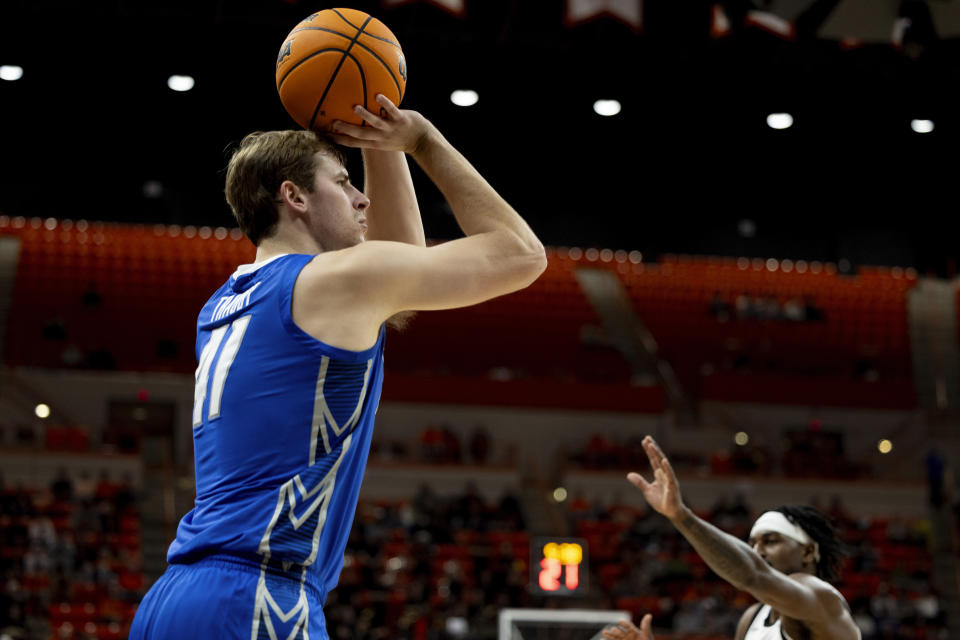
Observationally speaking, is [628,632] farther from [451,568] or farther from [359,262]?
[451,568]

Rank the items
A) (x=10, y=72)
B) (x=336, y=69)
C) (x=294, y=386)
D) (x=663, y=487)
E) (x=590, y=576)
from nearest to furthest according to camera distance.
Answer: (x=294, y=386) → (x=336, y=69) → (x=663, y=487) → (x=10, y=72) → (x=590, y=576)

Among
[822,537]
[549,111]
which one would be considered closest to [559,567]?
[549,111]

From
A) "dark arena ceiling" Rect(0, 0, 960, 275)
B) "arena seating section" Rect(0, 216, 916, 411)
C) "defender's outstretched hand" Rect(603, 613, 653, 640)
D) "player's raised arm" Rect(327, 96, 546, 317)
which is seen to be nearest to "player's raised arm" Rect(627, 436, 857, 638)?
"defender's outstretched hand" Rect(603, 613, 653, 640)

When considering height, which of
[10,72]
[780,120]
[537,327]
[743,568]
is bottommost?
[743,568]

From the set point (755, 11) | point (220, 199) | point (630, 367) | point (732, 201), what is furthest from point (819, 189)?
point (220, 199)

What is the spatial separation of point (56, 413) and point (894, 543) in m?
14.9

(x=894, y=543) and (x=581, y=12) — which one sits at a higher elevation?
(x=581, y=12)

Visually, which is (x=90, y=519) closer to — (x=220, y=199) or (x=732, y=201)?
(x=220, y=199)

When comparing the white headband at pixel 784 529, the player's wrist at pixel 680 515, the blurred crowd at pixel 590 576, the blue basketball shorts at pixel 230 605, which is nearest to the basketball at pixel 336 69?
the blue basketball shorts at pixel 230 605

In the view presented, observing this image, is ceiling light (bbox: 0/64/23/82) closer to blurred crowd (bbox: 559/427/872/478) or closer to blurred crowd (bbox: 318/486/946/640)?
blurred crowd (bbox: 318/486/946/640)

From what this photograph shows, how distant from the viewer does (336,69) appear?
2.55 metres

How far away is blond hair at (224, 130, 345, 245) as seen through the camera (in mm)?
2312

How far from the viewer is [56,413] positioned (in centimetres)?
2064

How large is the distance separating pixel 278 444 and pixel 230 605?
291 mm
